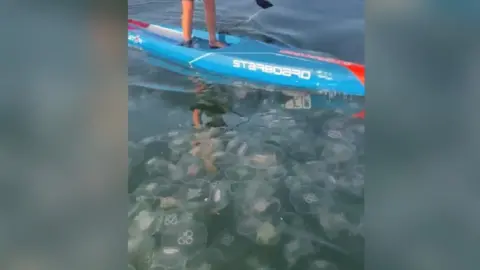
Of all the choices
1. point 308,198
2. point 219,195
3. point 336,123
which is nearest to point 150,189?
point 219,195

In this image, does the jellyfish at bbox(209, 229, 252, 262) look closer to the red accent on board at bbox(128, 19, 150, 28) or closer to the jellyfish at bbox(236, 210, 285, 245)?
the jellyfish at bbox(236, 210, 285, 245)

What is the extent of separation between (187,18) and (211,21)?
6cm

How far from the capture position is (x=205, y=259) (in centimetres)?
107

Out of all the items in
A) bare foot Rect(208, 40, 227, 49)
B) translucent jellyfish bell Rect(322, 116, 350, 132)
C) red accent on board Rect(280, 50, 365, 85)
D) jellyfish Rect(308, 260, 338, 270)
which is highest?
bare foot Rect(208, 40, 227, 49)

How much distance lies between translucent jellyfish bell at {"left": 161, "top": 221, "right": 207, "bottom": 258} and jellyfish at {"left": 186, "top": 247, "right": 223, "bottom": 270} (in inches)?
0.4

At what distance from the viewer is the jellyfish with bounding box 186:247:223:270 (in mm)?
1069

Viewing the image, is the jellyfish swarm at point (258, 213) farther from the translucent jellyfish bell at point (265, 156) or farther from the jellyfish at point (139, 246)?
the jellyfish at point (139, 246)

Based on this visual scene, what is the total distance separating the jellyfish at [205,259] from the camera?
3.51ft

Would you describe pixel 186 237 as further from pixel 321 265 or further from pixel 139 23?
pixel 139 23

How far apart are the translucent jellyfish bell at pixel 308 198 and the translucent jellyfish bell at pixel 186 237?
22 centimetres

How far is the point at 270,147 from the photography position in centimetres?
114

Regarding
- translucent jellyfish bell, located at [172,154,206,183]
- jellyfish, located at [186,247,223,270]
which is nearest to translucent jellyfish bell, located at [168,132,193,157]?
translucent jellyfish bell, located at [172,154,206,183]
